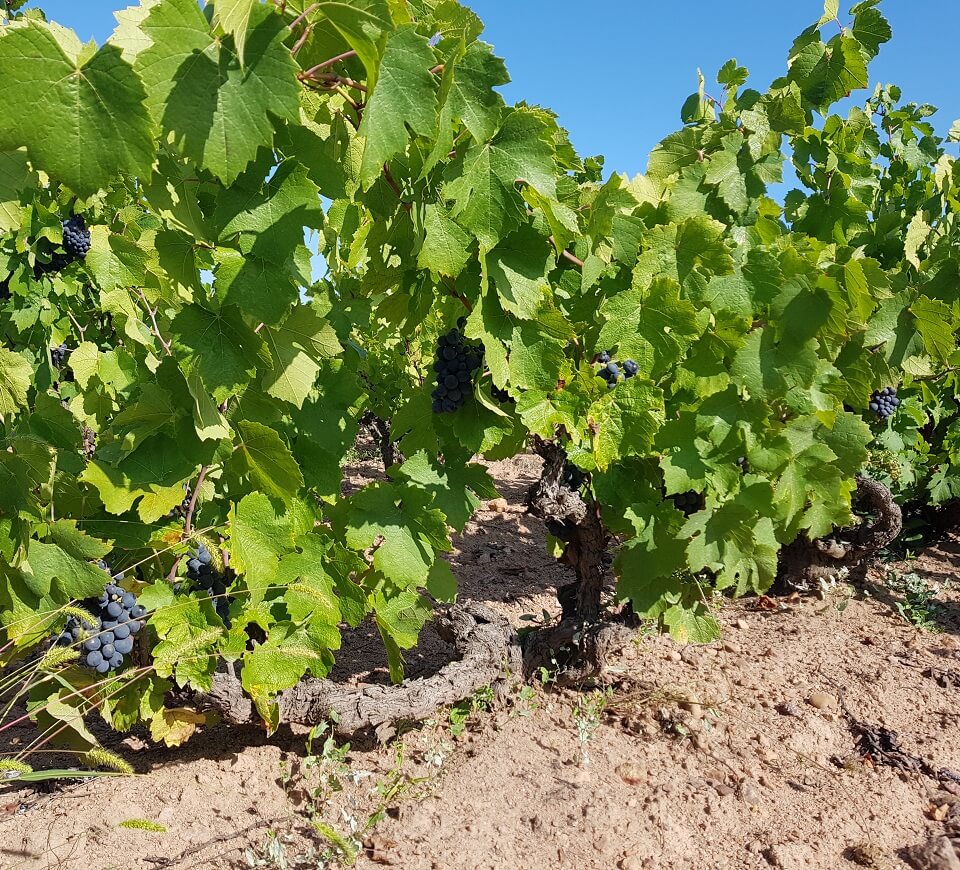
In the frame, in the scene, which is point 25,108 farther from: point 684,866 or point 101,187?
point 684,866

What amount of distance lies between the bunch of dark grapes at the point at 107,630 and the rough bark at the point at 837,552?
338 cm

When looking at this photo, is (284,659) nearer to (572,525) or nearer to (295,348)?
(295,348)

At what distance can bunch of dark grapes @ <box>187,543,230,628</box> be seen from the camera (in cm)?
225

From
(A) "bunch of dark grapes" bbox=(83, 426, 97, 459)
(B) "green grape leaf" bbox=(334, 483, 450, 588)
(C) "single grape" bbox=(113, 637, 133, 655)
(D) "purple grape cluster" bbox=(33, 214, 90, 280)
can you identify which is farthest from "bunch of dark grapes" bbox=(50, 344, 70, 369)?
(B) "green grape leaf" bbox=(334, 483, 450, 588)

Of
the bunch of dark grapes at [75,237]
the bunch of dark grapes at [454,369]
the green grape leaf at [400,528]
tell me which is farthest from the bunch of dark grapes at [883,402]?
the bunch of dark grapes at [75,237]

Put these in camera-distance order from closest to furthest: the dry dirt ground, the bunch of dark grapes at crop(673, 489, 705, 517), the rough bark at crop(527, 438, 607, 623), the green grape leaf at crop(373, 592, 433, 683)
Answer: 1. the dry dirt ground
2. the green grape leaf at crop(373, 592, 433, 683)
3. the rough bark at crop(527, 438, 607, 623)
4. the bunch of dark grapes at crop(673, 489, 705, 517)

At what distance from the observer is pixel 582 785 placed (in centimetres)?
235

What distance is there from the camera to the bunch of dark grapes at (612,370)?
2.24 m

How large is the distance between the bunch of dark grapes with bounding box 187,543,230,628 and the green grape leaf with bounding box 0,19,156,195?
1.32m

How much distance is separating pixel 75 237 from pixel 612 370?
12.3 feet

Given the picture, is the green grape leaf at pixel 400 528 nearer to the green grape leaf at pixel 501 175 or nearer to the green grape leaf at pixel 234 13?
the green grape leaf at pixel 501 175

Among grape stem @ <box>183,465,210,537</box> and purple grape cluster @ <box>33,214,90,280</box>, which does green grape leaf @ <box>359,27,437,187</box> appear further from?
purple grape cluster @ <box>33,214,90,280</box>

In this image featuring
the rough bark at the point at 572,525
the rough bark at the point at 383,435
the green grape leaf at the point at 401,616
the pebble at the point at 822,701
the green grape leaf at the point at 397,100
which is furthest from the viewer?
the rough bark at the point at 383,435

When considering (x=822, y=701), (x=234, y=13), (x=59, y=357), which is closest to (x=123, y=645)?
(x=234, y=13)
